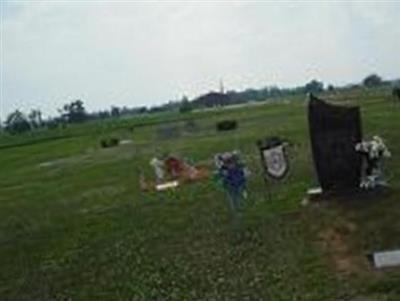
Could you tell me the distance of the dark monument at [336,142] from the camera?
27.9 meters

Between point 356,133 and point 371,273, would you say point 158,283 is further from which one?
point 356,133

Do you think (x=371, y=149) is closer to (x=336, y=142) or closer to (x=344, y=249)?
(x=336, y=142)

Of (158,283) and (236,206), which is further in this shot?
(236,206)

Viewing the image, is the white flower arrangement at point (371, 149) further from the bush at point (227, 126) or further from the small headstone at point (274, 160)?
the bush at point (227, 126)

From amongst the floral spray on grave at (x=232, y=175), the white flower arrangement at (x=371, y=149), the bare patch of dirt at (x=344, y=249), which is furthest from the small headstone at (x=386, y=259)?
→ the white flower arrangement at (x=371, y=149)

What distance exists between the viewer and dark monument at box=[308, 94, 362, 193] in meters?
27.9

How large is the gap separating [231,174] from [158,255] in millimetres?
4047

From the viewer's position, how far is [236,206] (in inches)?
1112

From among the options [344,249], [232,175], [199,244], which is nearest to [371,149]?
[232,175]

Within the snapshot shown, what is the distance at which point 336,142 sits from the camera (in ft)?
92.0

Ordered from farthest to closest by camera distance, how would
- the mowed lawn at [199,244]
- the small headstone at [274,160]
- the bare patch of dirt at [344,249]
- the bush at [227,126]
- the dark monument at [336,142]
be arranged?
the bush at [227,126], the small headstone at [274,160], the dark monument at [336,142], the bare patch of dirt at [344,249], the mowed lawn at [199,244]

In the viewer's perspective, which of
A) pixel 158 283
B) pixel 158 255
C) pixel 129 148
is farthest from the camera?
pixel 129 148

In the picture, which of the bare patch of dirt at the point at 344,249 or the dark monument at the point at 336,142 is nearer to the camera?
the bare patch of dirt at the point at 344,249

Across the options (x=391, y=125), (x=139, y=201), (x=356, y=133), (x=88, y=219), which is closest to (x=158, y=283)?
(x=356, y=133)
